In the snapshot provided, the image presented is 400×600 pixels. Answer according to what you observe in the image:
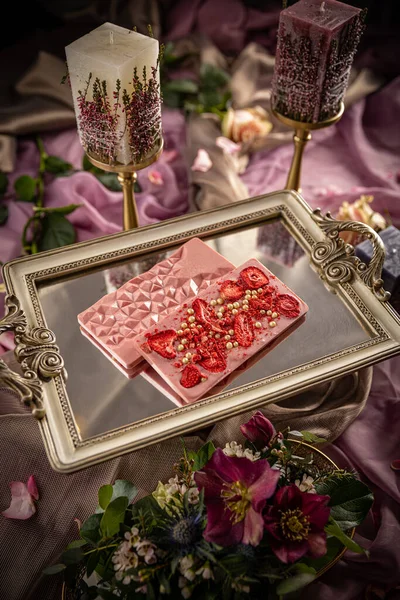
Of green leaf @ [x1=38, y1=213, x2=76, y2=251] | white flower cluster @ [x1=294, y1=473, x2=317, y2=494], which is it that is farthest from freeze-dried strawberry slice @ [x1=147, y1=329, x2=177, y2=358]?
green leaf @ [x1=38, y1=213, x2=76, y2=251]

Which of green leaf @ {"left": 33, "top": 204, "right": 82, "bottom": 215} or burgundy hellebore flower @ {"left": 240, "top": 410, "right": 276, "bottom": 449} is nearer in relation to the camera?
burgundy hellebore flower @ {"left": 240, "top": 410, "right": 276, "bottom": 449}

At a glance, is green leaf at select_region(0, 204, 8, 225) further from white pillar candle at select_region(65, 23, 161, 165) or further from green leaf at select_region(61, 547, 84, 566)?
green leaf at select_region(61, 547, 84, 566)

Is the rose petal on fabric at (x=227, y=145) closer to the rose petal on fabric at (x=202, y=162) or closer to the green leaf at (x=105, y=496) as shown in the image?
the rose petal on fabric at (x=202, y=162)

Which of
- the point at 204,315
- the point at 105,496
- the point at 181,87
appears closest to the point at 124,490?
the point at 105,496

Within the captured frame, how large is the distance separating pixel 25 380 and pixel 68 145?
0.76 meters

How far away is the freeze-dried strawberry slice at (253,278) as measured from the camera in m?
0.88

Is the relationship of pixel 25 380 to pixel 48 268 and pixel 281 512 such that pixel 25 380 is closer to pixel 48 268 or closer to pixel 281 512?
pixel 48 268

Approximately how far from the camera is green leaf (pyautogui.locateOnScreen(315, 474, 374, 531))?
722mm

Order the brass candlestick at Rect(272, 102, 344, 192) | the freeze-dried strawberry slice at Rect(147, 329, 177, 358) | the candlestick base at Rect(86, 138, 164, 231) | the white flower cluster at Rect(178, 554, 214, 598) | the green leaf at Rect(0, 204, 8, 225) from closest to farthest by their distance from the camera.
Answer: the white flower cluster at Rect(178, 554, 214, 598), the freeze-dried strawberry slice at Rect(147, 329, 177, 358), the candlestick base at Rect(86, 138, 164, 231), the brass candlestick at Rect(272, 102, 344, 192), the green leaf at Rect(0, 204, 8, 225)

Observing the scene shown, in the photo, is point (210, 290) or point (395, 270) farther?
point (395, 270)

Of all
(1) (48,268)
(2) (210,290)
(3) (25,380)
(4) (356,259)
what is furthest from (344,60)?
Result: (3) (25,380)

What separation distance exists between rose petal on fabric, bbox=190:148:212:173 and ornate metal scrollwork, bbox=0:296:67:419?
54 cm

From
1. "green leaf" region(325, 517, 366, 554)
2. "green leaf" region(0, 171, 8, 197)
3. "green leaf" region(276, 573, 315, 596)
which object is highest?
"green leaf" region(276, 573, 315, 596)

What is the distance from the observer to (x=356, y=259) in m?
0.91
